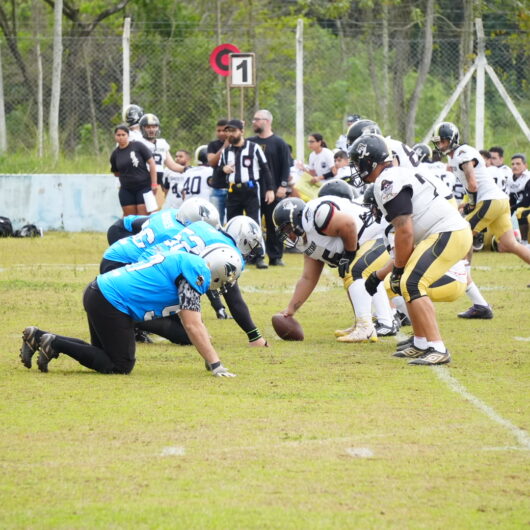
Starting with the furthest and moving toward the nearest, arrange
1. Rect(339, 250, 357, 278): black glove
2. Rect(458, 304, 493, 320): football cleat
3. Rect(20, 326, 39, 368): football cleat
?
Rect(458, 304, 493, 320): football cleat < Rect(339, 250, 357, 278): black glove < Rect(20, 326, 39, 368): football cleat

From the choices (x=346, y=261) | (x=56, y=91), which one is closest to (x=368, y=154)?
(x=346, y=261)

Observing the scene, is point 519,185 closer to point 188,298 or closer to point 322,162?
point 322,162

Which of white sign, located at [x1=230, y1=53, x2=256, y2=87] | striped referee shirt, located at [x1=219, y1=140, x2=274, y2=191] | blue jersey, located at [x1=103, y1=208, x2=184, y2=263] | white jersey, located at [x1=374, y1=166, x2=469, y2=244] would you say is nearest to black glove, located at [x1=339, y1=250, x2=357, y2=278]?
white jersey, located at [x1=374, y1=166, x2=469, y2=244]

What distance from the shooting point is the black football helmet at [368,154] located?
28.0 feet

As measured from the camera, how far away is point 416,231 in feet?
28.1

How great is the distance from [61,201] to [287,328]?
11.3 meters

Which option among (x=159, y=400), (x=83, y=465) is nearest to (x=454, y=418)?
(x=159, y=400)

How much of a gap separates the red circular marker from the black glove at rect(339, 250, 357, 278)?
11296mm

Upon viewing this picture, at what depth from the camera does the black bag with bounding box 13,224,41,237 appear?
19.6m

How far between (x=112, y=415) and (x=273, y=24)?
71.1 ft

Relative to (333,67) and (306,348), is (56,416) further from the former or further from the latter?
(333,67)

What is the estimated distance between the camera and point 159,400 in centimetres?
709

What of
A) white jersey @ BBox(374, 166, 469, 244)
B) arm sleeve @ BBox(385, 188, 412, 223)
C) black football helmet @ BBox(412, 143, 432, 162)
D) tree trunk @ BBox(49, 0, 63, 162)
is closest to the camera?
arm sleeve @ BBox(385, 188, 412, 223)

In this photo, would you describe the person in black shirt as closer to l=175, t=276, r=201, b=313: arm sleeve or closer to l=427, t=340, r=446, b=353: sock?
l=427, t=340, r=446, b=353: sock
